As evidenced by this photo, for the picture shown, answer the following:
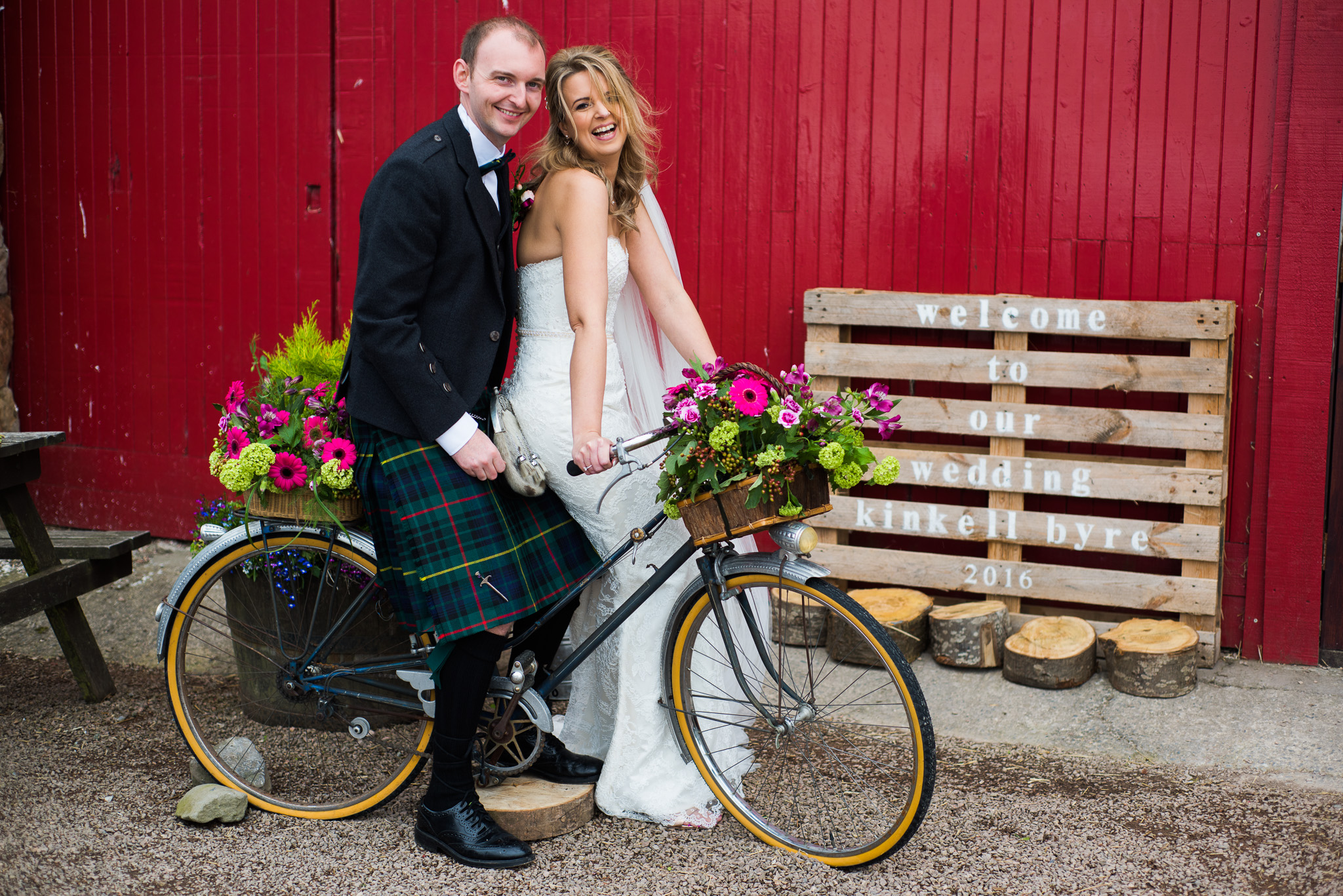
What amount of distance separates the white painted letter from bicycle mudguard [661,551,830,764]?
1797mm

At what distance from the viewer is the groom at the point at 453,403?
287 centimetres

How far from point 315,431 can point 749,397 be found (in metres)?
1.27

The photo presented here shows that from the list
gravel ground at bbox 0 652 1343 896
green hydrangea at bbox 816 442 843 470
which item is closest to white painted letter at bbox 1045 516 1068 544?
gravel ground at bbox 0 652 1343 896

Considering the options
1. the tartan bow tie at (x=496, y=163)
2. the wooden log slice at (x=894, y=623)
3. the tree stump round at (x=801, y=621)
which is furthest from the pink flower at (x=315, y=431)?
the wooden log slice at (x=894, y=623)

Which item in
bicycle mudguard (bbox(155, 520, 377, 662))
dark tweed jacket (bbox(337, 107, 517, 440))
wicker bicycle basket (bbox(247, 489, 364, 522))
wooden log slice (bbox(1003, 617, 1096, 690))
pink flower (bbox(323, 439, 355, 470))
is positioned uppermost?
dark tweed jacket (bbox(337, 107, 517, 440))

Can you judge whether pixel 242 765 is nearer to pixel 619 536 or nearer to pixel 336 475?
pixel 336 475

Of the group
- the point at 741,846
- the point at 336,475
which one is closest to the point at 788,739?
the point at 741,846

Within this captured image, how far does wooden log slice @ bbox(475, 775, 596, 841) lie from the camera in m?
3.22

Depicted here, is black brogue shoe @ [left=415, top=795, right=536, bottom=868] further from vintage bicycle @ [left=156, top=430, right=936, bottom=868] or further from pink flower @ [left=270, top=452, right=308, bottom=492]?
pink flower @ [left=270, top=452, right=308, bottom=492]

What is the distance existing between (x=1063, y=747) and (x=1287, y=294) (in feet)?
6.19

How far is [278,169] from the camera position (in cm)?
568

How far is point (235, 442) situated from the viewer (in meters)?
3.30

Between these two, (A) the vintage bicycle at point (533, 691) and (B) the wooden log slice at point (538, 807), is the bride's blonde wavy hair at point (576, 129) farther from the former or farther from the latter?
(B) the wooden log slice at point (538, 807)

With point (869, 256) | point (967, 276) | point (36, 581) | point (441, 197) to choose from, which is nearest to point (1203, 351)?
point (967, 276)
